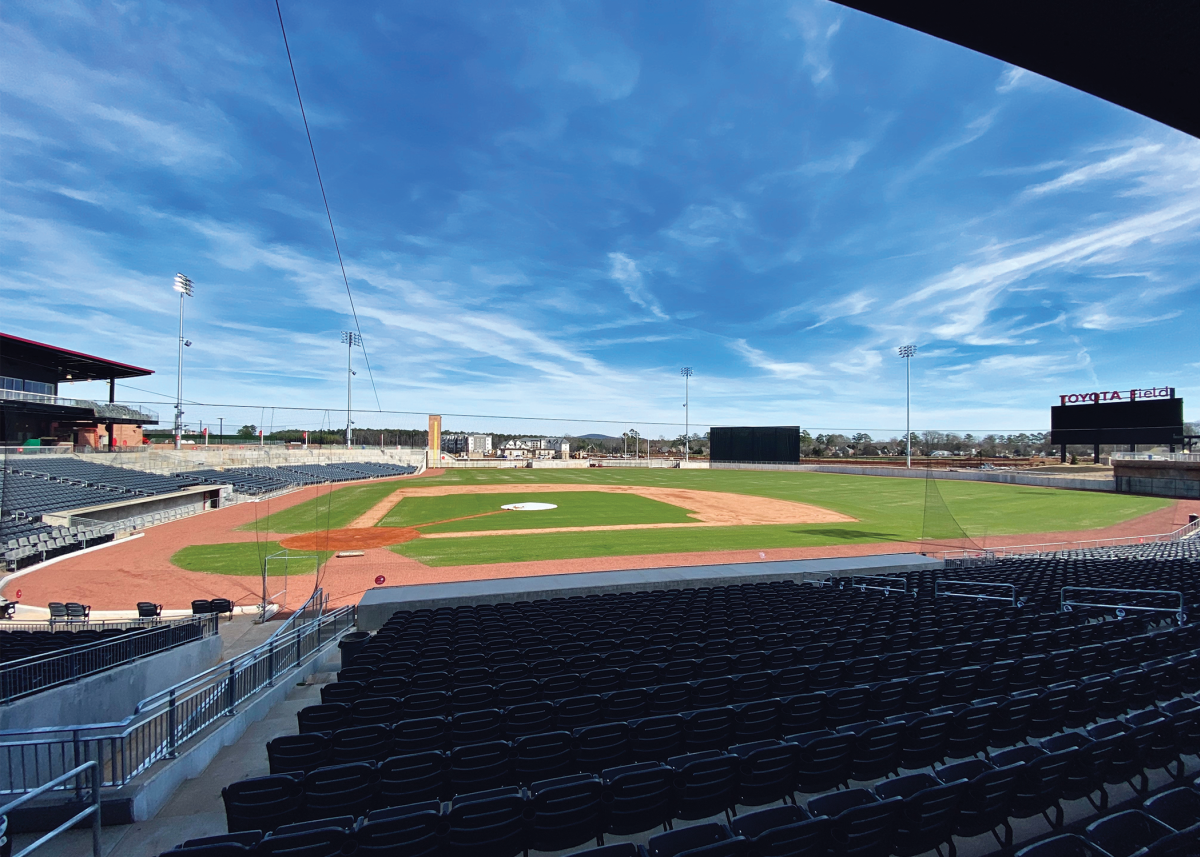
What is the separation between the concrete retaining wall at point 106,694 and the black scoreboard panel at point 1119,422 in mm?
84542

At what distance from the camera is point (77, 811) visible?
4980 millimetres

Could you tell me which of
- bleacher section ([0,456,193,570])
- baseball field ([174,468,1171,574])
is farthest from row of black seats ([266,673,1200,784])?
bleacher section ([0,456,193,570])

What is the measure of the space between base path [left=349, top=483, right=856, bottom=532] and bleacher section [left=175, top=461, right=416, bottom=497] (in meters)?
7.01

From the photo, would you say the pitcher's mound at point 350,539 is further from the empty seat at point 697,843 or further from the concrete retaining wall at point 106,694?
the empty seat at point 697,843

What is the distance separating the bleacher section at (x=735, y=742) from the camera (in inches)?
146

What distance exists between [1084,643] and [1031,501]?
152 feet

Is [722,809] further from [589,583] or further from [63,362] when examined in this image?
[63,362]

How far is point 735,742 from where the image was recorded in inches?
219

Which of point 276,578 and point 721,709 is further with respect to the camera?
point 276,578

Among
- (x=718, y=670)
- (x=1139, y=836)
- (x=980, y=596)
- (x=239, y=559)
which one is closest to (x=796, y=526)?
(x=980, y=596)

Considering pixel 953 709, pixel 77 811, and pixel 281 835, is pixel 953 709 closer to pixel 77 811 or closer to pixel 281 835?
pixel 281 835

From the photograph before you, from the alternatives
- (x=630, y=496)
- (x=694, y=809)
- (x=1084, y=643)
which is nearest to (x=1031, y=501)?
(x=630, y=496)

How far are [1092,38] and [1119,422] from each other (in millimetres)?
84691

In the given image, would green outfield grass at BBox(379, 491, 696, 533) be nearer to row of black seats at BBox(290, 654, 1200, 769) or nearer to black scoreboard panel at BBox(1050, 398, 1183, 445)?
row of black seats at BBox(290, 654, 1200, 769)
